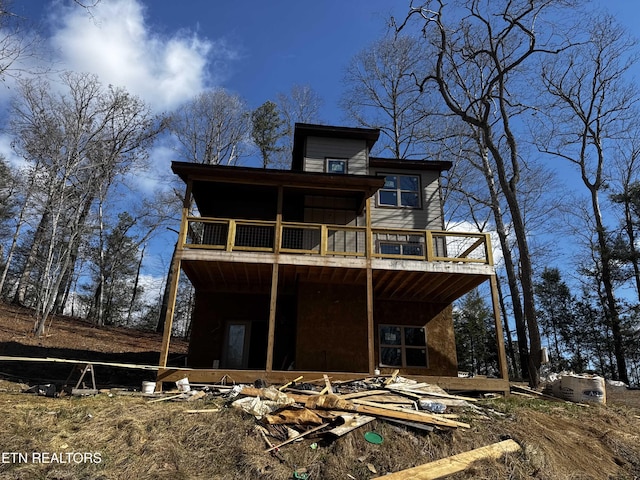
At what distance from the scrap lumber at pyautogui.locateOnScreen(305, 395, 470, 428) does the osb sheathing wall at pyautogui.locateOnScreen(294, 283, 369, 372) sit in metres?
4.13

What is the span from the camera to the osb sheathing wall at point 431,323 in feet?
42.5

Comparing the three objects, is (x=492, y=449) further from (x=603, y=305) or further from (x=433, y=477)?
(x=603, y=305)

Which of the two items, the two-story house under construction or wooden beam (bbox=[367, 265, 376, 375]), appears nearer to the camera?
wooden beam (bbox=[367, 265, 376, 375])

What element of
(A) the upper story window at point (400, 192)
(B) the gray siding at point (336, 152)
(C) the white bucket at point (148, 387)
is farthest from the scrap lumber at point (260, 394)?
(B) the gray siding at point (336, 152)

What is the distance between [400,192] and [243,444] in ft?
35.4

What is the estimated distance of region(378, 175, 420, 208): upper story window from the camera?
1463 cm

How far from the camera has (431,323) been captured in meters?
13.4

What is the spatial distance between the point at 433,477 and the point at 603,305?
22739mm

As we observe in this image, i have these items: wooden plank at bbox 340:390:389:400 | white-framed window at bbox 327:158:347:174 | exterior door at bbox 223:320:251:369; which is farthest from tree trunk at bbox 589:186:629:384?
exterior door at bbox 223:320:251:369

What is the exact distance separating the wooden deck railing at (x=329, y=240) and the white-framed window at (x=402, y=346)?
8.61 ft

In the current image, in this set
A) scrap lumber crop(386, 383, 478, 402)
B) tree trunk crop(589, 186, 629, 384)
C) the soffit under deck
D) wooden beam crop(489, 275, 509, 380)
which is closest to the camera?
scrap lumber crop(386, 383, 478, 402)

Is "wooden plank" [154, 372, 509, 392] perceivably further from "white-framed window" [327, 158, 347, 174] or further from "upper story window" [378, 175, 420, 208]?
"white-framed window" [327, 158, 347, 174]

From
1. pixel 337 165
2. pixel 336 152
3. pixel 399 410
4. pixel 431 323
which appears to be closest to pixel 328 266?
pixel 399 410

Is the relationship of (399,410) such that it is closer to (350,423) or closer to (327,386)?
(350,423)
